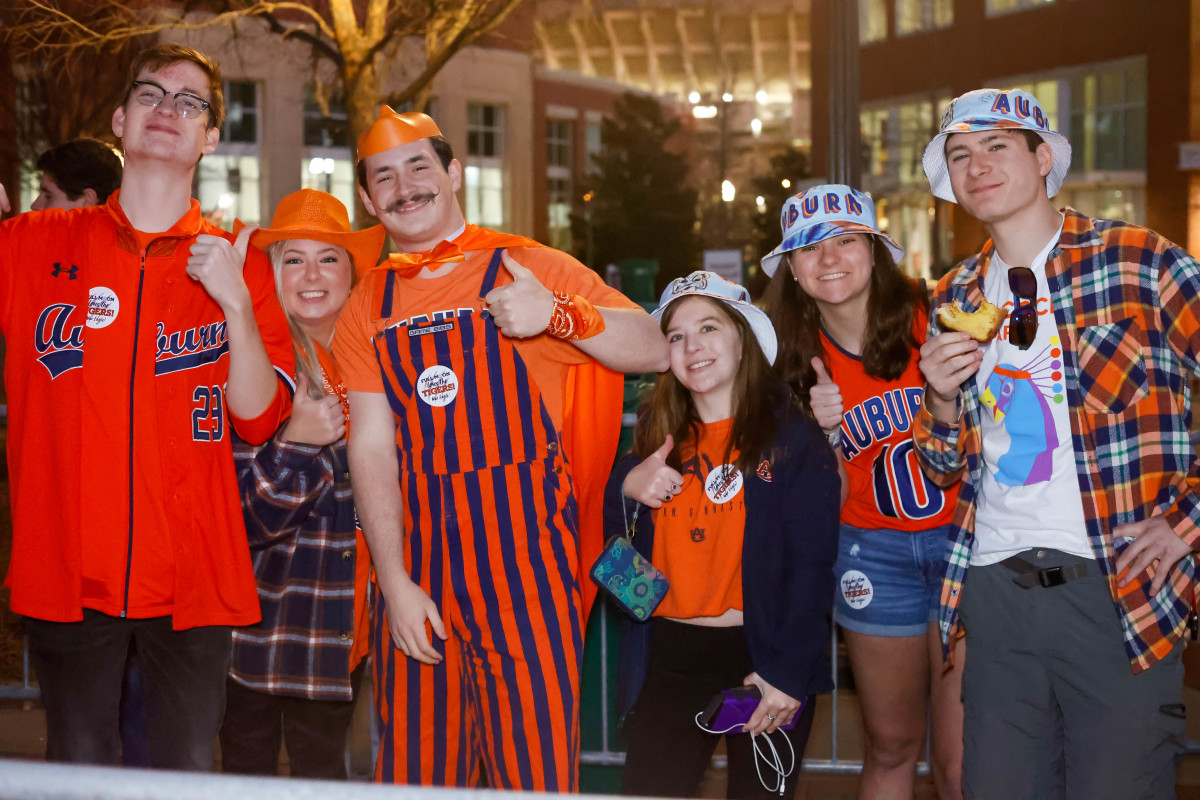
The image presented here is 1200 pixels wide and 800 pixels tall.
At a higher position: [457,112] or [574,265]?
[457,112]

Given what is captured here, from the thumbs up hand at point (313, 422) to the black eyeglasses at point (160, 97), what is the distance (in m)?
0.78

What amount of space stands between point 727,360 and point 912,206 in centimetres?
1000

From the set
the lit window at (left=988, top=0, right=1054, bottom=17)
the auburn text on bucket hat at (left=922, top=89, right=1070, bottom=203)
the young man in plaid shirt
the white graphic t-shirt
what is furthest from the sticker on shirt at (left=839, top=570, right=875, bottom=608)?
the lit window at (left=988, top=0, right=1054, bottom=17)

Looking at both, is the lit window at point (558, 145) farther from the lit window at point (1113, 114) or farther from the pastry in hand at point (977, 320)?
the pastry in hand at point (977, 320)

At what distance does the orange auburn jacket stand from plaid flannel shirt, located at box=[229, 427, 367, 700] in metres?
0.38

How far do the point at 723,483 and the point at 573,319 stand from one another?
756mm

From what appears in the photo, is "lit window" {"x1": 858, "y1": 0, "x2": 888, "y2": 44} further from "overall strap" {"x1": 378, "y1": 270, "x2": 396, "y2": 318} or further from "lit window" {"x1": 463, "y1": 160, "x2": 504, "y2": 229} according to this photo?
"overall strap" {"x1": 378, "y1": 270, "x2": 396, "y2": 318}

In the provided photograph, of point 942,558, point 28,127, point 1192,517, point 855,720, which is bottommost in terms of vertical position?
point 855,720

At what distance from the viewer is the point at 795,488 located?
2.85 meters

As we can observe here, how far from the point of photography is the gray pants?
250 centimetres

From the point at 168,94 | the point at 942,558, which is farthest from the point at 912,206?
the point at 168,94

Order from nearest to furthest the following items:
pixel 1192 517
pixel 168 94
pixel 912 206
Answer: pixel 1192 517, pixel 168 94, pixel 912 206

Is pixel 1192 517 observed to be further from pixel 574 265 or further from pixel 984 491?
pixel 574 265

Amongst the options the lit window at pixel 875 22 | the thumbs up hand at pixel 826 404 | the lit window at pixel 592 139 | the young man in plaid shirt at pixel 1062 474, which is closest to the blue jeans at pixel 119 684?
the thumbs up hand at pixel 826 404
